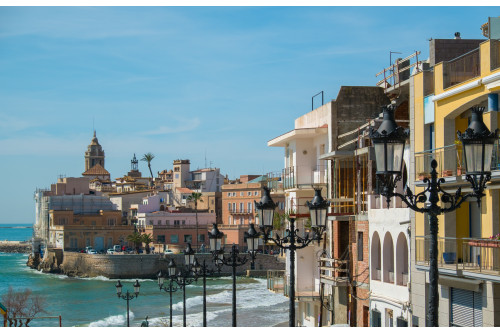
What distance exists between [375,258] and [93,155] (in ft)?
535

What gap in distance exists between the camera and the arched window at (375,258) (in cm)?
2369

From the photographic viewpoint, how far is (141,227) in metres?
106

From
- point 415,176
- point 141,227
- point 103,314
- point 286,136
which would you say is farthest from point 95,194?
point 415,176

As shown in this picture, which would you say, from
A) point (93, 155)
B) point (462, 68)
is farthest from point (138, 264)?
point (93, 155)

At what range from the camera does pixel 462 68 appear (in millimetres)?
18953

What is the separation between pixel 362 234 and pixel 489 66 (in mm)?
8750

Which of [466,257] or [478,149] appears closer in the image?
[478,149]

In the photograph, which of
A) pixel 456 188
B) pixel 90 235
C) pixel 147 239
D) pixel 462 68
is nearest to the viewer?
pixel 456 188

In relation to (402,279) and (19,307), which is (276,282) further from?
(19,307)

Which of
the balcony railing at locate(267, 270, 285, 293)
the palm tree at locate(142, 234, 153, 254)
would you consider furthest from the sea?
the balcony railing at locate(267, 270, 285, 293)

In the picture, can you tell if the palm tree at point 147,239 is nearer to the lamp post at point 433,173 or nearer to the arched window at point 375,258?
the arched window at point 375,258

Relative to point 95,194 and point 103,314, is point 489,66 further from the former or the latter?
point 95,194

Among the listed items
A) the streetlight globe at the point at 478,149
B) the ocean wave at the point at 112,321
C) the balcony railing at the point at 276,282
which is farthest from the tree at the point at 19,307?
the streetlight globe at the point at 478,149

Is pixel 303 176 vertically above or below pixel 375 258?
above
